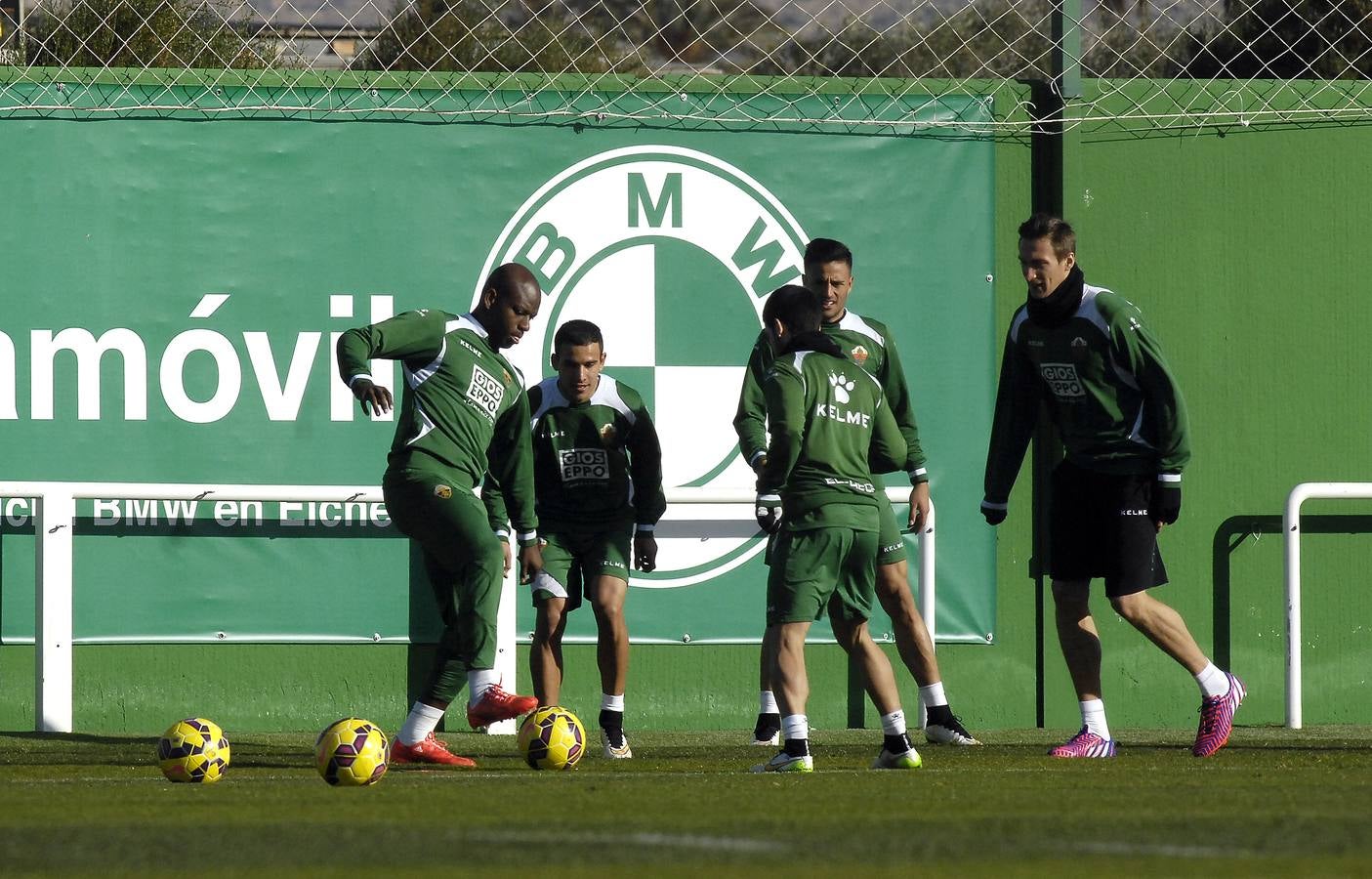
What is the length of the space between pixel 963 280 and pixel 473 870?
235 inches

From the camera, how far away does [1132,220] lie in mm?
9320

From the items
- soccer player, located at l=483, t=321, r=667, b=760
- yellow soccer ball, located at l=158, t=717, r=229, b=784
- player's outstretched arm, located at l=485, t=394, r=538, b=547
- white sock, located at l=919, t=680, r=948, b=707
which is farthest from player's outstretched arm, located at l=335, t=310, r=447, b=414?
white sock, located at l=919, t=680, r=948, b=707

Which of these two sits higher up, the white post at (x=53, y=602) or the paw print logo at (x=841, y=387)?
the paw print logo at (x=841, y=387)

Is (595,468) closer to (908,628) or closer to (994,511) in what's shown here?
(908,628)

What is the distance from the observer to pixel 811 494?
6.52m

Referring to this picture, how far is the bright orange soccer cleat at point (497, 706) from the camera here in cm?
676

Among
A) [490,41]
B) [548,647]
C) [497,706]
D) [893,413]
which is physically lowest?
[497,706]

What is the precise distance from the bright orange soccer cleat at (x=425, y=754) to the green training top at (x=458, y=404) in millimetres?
842

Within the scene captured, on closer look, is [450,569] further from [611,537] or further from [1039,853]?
[1039,853]

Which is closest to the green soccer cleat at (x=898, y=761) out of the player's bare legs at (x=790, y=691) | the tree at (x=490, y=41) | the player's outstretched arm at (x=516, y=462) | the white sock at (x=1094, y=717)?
the player's bare legs at (x=790, y=691)

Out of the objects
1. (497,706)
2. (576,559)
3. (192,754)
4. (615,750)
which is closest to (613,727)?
(615,750)

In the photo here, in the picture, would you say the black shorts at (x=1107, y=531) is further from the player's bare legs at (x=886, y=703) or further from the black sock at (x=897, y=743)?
the black sock at (x=897, y=743)

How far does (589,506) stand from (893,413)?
1.22 m

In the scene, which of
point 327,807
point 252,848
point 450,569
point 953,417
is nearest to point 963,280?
point 953,417
